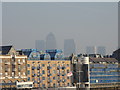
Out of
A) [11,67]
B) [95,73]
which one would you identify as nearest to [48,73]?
[11,67]

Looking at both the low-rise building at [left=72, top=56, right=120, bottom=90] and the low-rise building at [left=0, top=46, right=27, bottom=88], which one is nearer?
the low-rise building at [left=0, top=46, right=27, bottom=88]

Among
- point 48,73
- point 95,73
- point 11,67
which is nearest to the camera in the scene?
point 11,67

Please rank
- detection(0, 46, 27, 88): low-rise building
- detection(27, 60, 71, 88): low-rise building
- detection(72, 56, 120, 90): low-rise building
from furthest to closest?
detection(72, 56, 120, 90): low-rise building < detection(27, 60, 71, 88): low-rise building < detection(0, 46, 27, 88): low-rise building

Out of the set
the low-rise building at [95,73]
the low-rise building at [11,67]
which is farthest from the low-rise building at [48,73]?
the low-rise building at [95,73]

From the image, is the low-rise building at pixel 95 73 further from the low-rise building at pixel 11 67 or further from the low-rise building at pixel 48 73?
the low-rise building at pixel 11 67

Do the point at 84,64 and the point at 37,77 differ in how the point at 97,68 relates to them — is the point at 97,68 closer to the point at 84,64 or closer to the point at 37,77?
the point at 84,64

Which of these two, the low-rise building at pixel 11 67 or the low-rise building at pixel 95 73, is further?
the low-rise building at pixel 95 73

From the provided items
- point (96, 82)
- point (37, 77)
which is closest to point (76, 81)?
point (96, 82)

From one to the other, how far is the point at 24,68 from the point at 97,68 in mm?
27935

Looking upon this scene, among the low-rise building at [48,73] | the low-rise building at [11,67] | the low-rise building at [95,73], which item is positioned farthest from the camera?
the low-rise building at [95,73]

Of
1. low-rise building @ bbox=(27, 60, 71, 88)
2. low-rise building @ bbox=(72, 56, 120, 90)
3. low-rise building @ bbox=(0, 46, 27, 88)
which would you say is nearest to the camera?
low-rise building @ bbox=(0, 46, 27, 88)

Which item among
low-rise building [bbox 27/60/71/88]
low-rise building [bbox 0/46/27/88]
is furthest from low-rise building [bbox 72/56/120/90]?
low-rise building [bbox 0/46/27/88]

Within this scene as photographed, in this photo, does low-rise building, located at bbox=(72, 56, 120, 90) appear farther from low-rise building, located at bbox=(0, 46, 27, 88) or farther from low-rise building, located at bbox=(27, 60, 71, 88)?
low-rise building, located at bbox=(0, 46, 27, 88)

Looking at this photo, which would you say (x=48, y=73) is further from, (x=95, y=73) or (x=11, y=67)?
(x=95, y=73)
